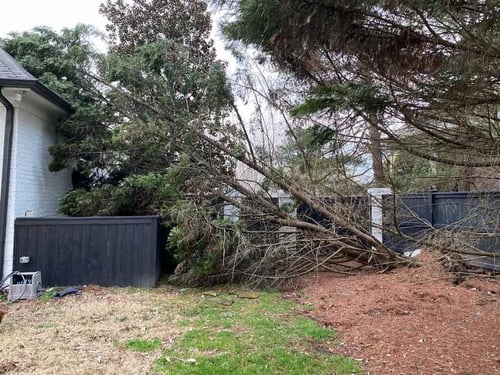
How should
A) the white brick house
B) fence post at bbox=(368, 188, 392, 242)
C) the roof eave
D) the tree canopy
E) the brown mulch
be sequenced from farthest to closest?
fence post at bbox=(368, 188, 392, 242) < the white brick house < the roof eave < the brown mulch < the tree canopy

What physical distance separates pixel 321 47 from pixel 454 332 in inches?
133

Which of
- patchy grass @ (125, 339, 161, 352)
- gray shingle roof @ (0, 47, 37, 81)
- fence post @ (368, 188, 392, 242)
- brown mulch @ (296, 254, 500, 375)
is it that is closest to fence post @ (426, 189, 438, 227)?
fence post @ (368, 188, 392, 242)

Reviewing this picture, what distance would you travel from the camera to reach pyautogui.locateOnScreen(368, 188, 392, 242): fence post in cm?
773

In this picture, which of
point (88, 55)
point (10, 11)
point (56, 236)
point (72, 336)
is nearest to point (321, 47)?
point (72, 336)

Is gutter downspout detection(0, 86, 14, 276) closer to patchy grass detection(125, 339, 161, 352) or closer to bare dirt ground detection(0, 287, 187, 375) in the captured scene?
bare dirt ground detection(0, 287, 187, 375)

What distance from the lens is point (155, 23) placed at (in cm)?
1628

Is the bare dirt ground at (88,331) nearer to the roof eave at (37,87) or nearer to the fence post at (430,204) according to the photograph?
the roof eave at (37,87)

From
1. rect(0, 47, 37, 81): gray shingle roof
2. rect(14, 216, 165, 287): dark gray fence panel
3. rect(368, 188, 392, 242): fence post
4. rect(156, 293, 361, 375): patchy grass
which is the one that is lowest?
rect(156, 293, 361, 375): patchy grass

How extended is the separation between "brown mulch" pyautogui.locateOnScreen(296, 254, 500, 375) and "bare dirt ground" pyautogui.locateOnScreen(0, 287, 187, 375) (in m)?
2.02

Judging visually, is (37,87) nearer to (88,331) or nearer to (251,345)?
(88,331)

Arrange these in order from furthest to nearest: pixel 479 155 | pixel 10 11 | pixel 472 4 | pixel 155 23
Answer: pixel 155 23 → pixel 10 11 → pixel 479 155 → pixel 472 4

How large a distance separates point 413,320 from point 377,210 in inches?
150

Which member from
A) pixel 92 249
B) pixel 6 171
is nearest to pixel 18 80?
pixel 6 171

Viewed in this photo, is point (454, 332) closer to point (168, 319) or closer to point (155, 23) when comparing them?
point (168, 319)
